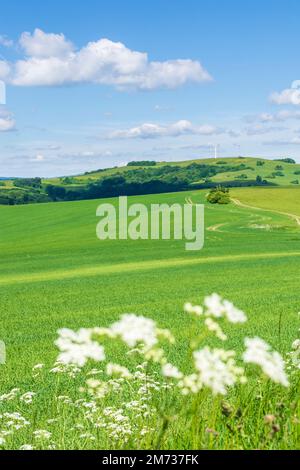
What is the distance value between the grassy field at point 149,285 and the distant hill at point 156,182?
239 feet

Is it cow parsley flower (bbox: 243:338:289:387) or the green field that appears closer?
cow parsley flower (bbox: 243:338:289:387)

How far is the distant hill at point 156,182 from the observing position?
153000mm

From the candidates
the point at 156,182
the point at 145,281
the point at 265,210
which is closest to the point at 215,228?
the point at 265,210

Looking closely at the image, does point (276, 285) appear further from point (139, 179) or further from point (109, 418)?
point (139, 179)

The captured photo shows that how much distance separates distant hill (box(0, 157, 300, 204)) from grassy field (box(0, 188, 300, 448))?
239 feet

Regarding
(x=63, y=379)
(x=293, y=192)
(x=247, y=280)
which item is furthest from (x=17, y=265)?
(x=293, y=192)

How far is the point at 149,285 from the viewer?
30500 mm

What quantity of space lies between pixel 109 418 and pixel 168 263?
126 feet

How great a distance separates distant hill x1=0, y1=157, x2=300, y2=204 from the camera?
6024 inches

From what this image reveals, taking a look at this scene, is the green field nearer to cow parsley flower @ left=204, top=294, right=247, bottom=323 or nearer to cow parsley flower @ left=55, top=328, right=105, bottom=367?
cow parsley flower @ left=204, top=294, right=247, bottom=323

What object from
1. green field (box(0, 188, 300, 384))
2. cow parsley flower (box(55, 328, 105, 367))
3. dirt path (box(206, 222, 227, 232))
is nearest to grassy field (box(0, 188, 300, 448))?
green field (box(0, 188, 300, 384))

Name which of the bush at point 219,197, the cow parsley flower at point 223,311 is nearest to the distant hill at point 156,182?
the bush at point 219,197

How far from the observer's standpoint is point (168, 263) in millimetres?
45000

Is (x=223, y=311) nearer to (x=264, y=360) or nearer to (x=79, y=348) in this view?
(x=264, y=360)
